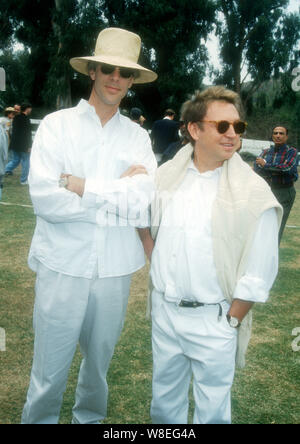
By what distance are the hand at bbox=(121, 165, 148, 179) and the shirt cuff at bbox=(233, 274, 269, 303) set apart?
0.75 m

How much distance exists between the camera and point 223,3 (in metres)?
31.3

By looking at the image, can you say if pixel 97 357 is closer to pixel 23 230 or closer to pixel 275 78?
pixel 23 230

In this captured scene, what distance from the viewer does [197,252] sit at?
2.22 m

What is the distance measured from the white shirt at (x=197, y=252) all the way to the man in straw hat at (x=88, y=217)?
7.6 inches

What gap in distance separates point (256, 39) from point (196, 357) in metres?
32.6

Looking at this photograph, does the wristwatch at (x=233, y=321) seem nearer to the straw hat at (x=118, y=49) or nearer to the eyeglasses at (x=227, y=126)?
the eyeglasses at (x=227, y=126)

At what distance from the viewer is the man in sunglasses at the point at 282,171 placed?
6.53m

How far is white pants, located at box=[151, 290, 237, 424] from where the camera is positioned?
222 cm
